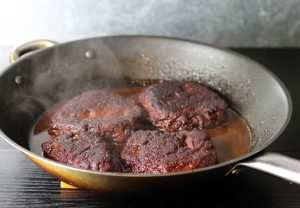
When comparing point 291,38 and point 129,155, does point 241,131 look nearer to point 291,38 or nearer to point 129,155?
point 129,155

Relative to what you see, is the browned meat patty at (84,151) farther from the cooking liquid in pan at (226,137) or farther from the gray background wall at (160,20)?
the gray background wall at (160,20)

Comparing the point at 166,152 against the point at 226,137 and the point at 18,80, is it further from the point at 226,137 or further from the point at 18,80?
the point at 18,80

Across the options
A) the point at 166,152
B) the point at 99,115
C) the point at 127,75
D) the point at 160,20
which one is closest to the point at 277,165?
the point at 166,152

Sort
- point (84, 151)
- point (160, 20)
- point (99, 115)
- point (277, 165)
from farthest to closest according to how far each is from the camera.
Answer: point (160, 20) < point (99, 115) < point (84, 151) < point (277, 165)

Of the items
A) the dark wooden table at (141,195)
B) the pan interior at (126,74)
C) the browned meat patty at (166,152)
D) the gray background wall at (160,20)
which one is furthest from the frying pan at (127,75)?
the gray background wall at (160,20)

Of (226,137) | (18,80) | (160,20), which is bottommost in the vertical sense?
(226,137)

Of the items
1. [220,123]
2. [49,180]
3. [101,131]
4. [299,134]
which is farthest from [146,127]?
[299,134]

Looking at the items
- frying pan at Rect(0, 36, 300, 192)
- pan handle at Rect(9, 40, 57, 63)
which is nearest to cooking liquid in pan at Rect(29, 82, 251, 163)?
frying pan at Rect(0, 36, 300, 192)
